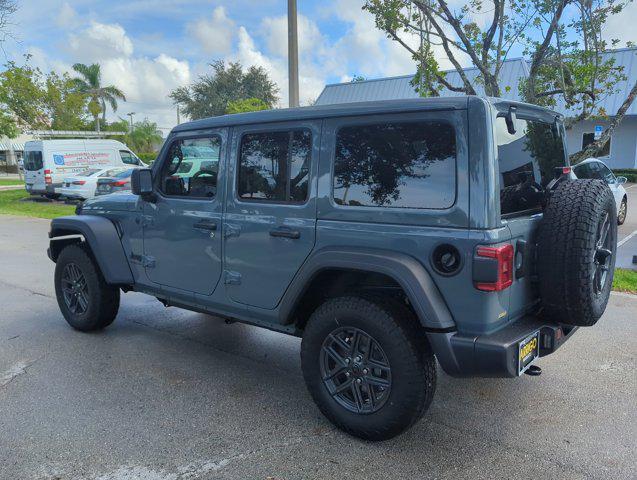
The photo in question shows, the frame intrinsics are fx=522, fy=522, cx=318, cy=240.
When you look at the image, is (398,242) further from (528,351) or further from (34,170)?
(34,170)

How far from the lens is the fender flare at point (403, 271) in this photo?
273 cm

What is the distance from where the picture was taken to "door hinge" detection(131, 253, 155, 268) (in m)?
4.34

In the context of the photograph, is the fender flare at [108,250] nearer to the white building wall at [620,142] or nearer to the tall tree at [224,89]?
the white building wall at [620,142]

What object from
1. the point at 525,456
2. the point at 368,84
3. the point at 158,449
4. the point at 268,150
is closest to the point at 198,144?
the point at 268,150

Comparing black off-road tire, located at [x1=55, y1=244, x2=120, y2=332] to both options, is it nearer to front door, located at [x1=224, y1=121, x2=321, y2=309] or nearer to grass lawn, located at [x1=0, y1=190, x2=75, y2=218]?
front door, located at [x1=224, y1=121, x2=321, y2=309]

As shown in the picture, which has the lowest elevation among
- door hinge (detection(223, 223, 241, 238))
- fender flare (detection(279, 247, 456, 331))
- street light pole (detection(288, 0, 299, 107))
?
fender flare (detection(279, 247, 456, 331))

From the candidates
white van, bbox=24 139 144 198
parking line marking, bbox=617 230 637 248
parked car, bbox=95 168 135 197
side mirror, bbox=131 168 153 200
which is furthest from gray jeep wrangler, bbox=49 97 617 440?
white van, bbox=24 139 144 198

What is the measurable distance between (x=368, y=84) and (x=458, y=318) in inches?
1102

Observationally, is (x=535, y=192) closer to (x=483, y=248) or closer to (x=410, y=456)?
(x=483, y=248)

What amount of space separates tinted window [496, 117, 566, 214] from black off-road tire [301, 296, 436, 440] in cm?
86

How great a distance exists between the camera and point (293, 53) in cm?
834

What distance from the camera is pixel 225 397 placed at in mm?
3688

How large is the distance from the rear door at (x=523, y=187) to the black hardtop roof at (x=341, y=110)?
0.32 metres

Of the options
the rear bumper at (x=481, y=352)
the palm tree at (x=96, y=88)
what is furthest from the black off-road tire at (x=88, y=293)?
the palm tree at (x=96, y=88)
